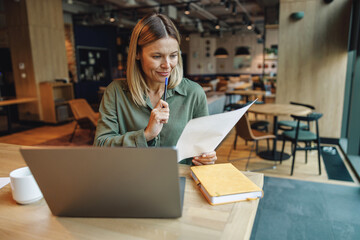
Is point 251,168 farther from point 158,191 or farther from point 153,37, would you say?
point 158,191

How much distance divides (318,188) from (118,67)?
11.7 metres

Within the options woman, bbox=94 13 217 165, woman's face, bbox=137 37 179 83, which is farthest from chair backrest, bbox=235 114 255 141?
woman's face, bbox=137 37 179 83

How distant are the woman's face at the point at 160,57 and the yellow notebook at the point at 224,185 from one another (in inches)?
18.8

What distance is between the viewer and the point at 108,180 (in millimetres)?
681

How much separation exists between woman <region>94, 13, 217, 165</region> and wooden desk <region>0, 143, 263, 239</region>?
1.09ft

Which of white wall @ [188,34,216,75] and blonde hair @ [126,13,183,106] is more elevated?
white wall @ [188,34,216,75]

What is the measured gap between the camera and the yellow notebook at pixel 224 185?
2.83 feet

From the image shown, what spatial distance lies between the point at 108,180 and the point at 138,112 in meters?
0.67

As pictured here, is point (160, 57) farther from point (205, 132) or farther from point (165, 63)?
point (205, 132)

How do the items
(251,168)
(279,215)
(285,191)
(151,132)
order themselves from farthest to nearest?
(251,168) → (285,191) → (279,215) → (151,132)

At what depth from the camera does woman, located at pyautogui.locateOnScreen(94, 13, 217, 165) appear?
1155mm

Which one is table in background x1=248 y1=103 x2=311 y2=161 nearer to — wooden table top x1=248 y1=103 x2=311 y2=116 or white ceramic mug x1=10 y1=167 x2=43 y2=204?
wooden table top x1=248 y1=103 x2=311 y2=116

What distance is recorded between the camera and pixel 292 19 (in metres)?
5.00

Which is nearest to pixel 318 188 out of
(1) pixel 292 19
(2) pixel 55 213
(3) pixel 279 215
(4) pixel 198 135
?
(3) pixel 279 215
